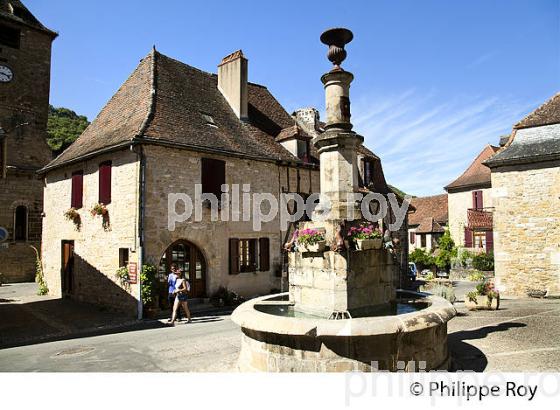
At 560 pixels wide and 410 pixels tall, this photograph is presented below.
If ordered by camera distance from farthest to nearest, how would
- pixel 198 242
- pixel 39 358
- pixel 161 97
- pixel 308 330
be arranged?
pixel 161 97
pixel 198 242
pixel 39 358
pixel 308 330

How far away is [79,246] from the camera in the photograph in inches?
554

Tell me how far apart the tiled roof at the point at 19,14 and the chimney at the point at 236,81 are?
40.1 ft

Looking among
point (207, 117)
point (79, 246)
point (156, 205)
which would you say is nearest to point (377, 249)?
point (156, 205)

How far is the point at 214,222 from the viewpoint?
43.6ft

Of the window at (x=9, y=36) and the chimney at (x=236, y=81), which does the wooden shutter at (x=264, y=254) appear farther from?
the window at (x=9, y=36)

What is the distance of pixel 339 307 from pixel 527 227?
1179 cm

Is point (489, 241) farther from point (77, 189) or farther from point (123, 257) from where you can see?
point (77, 189)

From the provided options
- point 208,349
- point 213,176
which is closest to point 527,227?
point 213,176

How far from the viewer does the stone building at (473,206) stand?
2398cm

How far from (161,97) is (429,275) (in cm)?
1971

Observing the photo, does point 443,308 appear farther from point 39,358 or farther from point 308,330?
point 39,358

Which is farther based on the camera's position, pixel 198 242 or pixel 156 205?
pixel 198 242

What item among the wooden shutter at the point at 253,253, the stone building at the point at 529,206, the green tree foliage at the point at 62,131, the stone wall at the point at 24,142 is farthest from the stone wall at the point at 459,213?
the green tree foliage at the point at 62,131

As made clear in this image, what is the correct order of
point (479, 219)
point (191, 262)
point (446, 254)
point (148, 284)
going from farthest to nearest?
point (446, 254) < point (479, 219) < point (191, 262) < point (148, 284)
